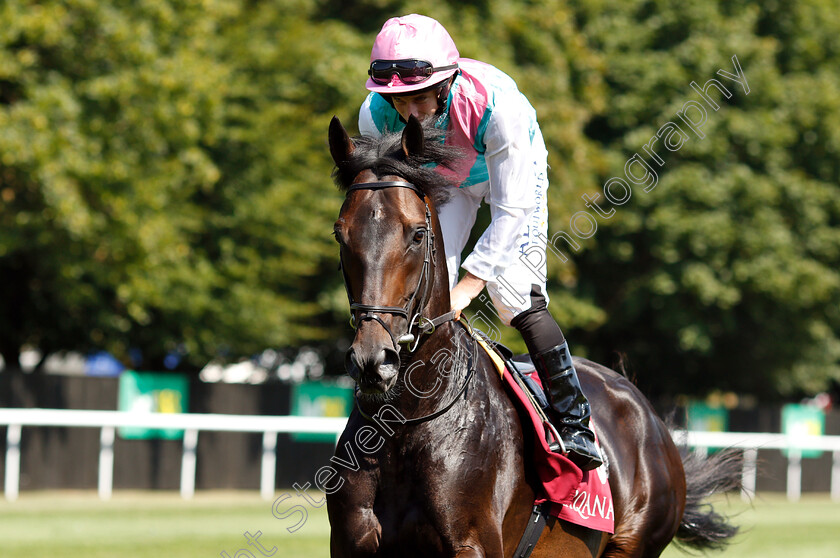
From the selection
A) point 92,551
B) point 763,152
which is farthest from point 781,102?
point 92,551

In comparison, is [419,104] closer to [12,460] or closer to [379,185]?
[379,185]

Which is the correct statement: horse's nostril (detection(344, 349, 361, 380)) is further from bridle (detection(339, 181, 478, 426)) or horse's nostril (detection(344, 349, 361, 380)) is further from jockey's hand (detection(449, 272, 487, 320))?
jockey's hand (detection(449, 272, 487, 320))

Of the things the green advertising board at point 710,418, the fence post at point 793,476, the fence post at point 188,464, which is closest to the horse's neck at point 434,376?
the fence post at point 188,464

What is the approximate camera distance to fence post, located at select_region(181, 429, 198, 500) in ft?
48.7

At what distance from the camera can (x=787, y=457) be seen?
2008 centimetres

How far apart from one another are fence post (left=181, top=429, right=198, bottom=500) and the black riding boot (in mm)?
11310

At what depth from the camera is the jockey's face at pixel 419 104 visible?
158 inches

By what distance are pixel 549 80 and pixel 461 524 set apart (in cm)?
1574

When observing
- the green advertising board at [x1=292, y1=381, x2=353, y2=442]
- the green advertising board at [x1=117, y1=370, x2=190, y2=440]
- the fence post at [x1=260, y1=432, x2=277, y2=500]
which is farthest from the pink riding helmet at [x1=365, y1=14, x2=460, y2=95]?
the green advertising board at [x1=292, y1=381, x2=353, y2=442]

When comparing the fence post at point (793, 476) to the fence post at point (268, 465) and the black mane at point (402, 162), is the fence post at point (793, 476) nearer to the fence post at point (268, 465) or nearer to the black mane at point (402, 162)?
the fence post at point (268, 465)

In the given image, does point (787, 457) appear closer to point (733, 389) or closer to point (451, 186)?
point (733, 389)

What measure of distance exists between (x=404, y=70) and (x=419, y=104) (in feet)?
0.69

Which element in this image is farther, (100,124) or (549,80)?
(549,80)

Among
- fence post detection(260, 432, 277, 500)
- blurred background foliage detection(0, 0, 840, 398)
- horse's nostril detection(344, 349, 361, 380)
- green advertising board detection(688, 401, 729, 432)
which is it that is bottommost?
green advertising board detection(688, 401, 729, 432)
